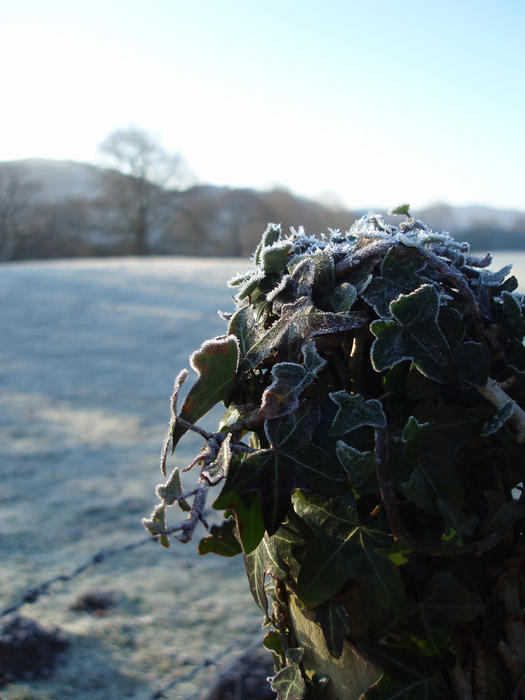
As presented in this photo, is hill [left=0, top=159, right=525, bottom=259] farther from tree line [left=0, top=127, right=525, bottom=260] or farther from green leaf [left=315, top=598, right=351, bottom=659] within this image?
green leaf [left=315, top=598, right=351, bottom=659]

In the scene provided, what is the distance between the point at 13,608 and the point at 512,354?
177 centimetres

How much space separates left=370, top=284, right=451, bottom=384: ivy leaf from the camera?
0.62 metres

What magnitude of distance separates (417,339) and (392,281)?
0.26 ft

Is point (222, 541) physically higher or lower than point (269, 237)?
lower

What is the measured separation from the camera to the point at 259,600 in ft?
2.52

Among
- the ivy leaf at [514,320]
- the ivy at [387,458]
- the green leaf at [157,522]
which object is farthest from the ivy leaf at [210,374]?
the ivy leaf at [514,320]

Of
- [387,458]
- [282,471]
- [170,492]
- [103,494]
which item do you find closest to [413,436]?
[387,458]

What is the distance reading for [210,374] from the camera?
0.69m

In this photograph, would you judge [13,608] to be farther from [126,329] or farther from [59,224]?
[59,224]

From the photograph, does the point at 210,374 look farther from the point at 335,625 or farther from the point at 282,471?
the point at 335,625

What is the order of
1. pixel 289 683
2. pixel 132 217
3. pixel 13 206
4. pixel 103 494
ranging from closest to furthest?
pixel 289 683, pixel 103 494, pixel 13 206, pixel 132 217

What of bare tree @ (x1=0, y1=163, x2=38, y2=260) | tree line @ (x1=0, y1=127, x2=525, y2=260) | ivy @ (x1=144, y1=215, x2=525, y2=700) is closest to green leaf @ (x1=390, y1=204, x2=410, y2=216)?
ivy @ (x1=144, y1=215, x2=525, y2=700)

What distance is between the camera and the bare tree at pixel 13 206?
952 inches

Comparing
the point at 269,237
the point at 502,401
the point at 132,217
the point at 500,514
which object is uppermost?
the point at 269,237
